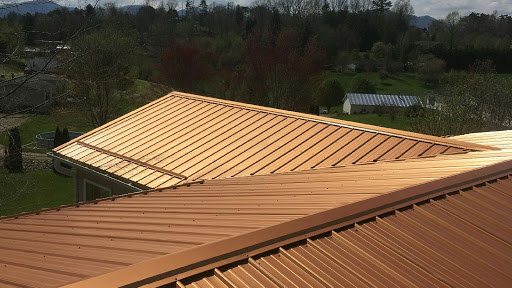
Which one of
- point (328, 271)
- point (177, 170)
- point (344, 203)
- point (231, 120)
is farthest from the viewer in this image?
point (231, 120)

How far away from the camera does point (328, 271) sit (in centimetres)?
366

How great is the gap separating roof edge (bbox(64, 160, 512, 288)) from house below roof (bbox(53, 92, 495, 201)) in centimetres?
401

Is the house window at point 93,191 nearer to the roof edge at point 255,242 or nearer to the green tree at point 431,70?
the roof edge at point 255,242

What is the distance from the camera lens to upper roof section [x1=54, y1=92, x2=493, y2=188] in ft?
32.0

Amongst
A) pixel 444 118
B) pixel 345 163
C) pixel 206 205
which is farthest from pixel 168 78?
pixel 206 205

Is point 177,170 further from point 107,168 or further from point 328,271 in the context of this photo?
point 328,271

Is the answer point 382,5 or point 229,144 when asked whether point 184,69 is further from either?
point 382,5

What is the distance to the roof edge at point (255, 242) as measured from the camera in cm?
317

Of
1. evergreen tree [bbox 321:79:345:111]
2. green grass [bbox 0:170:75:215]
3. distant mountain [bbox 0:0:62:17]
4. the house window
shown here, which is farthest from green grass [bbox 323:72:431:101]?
distant mountain [bbox 0:0:62:17]

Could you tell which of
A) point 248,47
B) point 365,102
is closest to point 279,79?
point 248,47

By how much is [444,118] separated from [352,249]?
18.2 meters

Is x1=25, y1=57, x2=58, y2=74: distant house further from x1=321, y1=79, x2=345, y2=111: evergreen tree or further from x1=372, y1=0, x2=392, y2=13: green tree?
x1=372, y1=0, x2=392, y2=13: green tree

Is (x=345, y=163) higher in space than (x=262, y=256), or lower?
lower

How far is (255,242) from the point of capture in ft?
12.4
